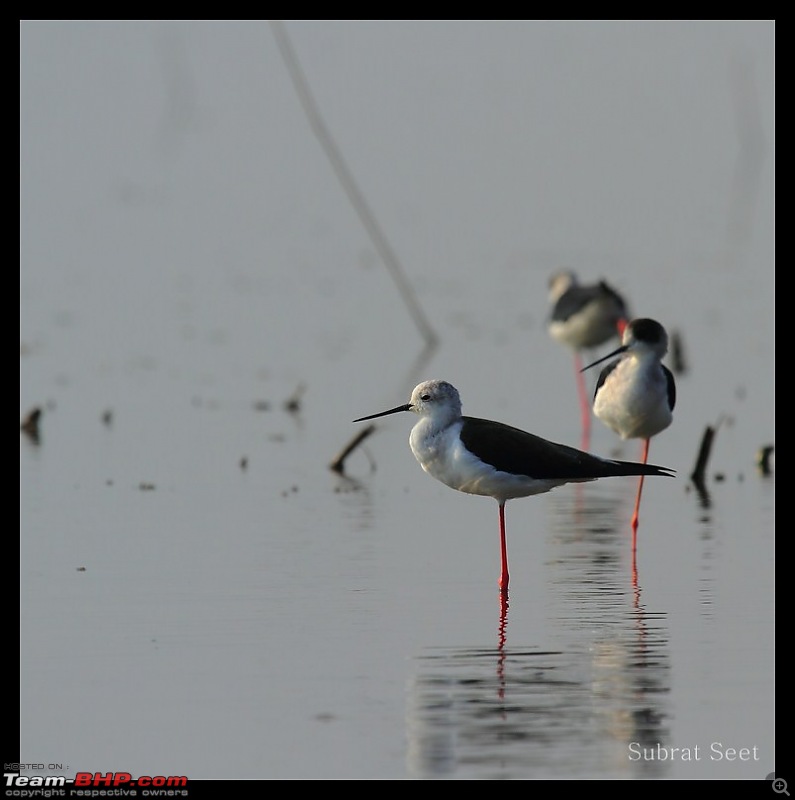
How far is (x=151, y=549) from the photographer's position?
9383mm

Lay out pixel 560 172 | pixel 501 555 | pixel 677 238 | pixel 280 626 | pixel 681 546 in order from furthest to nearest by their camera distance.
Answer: pixel 560 172
pixel 677 238
pixel 681 546
pixel 501 555
pixel 280 626

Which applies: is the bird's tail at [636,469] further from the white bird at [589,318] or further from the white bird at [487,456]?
the white bird at [589,318]

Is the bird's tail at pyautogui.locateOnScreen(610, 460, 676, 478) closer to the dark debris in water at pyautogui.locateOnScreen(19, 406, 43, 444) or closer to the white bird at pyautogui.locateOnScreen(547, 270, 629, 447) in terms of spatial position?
the dark debris in water at pyautogui.locateOnScreen(19, 406, 43, 444)

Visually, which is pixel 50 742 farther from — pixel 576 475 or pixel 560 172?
pixel 560 172

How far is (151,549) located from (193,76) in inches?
1472

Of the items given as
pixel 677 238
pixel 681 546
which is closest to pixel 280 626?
pixel 681 546
